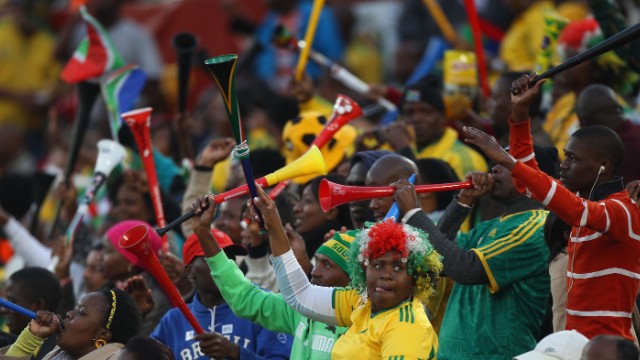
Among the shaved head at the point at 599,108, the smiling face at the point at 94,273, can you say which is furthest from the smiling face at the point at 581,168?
the smiling face at the point at 94,273

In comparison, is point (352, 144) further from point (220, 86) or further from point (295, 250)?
point (220, 86)

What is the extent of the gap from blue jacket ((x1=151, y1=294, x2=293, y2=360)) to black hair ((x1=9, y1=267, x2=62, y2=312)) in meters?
1.01

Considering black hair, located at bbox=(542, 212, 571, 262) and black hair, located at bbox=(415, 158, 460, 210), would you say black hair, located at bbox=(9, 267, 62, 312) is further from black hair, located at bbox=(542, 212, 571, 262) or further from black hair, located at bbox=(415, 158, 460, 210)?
black hair, located at bbox=(542, 212, 571, 262)

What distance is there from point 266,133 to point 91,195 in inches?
120

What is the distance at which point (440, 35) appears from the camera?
1307 centimetres

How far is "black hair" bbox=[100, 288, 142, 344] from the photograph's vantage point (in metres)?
7.00

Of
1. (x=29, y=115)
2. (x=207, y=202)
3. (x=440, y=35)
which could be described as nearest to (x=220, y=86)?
(x=207, y=202)

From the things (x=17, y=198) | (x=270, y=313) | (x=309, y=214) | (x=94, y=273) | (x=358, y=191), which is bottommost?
(x=17, y=198)

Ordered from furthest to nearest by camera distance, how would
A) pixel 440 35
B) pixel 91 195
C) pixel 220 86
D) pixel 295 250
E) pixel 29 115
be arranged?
1. pixel 29 115
2. pixel 440 35
3. pixel 91 195
4. pixel 295 250
5. pixel 220 86

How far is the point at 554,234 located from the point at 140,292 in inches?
99.1

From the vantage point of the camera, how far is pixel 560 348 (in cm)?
555

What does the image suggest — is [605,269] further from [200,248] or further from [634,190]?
[200,248]

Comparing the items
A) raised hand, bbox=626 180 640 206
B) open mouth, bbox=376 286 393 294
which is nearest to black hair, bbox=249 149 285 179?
open mouth, bbox=376 286 393 294

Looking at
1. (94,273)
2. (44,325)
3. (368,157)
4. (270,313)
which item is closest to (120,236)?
(94,273)
